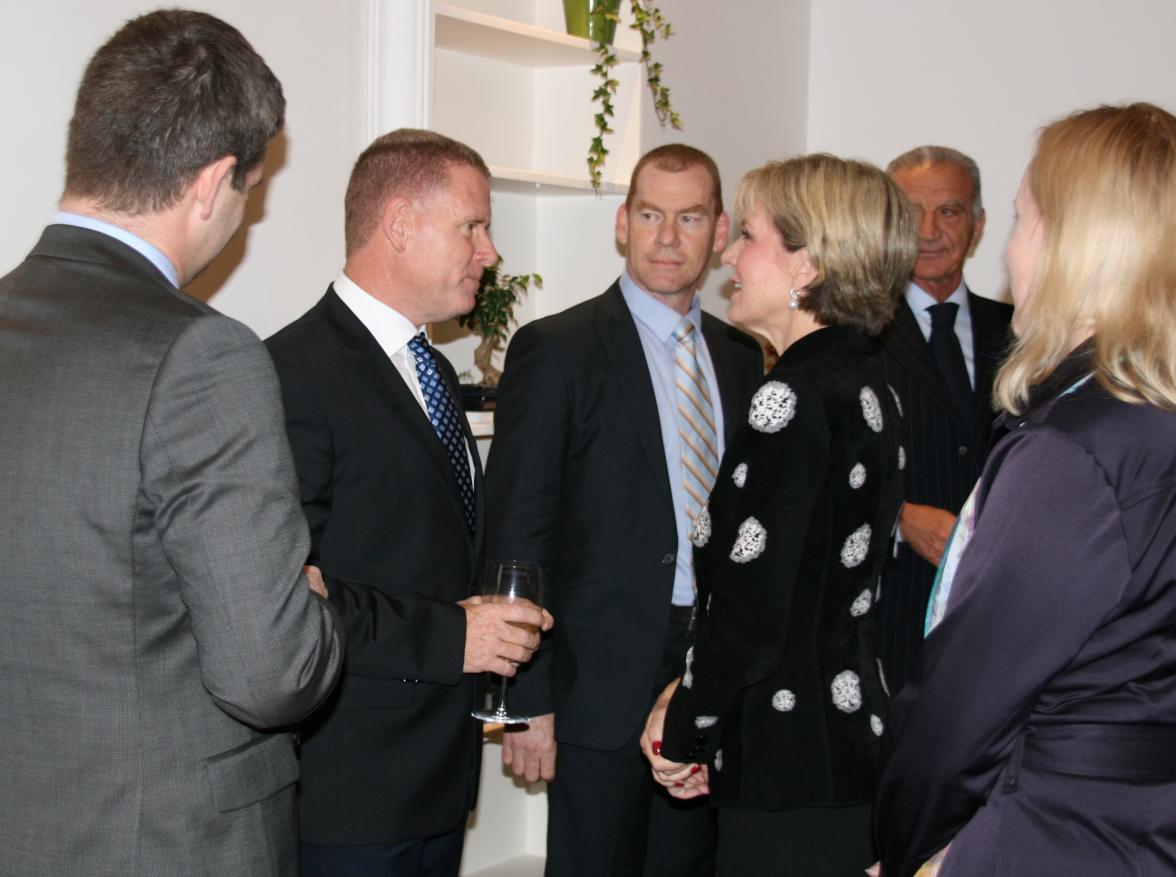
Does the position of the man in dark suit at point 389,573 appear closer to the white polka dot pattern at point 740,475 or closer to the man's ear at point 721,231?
Result: the white polka dot pattern at point 740,475

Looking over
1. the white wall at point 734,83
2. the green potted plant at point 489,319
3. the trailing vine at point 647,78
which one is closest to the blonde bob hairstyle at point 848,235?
the green potted plant at point 489,319

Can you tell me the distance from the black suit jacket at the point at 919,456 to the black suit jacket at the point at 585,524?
78cm

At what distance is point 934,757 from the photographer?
1540mm

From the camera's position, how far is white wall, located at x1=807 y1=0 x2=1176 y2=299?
4.17 metres

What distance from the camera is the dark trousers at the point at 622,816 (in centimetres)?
278

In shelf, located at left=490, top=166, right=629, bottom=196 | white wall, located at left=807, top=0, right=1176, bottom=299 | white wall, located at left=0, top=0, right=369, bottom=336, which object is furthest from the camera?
white wall, located at left=807, top=0, right=1176, bottom=299

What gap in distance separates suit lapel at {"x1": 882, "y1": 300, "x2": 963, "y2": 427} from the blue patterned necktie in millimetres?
1362

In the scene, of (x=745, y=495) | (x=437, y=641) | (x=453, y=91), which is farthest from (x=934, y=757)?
(x=453, y=91)

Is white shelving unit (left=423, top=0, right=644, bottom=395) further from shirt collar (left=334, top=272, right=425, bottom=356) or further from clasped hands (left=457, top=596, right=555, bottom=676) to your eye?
clasped hands (left=457, top=596, right=555, bottom=676)

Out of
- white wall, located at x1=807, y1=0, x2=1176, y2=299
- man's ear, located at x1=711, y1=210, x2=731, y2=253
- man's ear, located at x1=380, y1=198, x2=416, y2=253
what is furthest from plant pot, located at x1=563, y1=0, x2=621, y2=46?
man's ear, located at x1=380, y1=198, x2=416, y2=253

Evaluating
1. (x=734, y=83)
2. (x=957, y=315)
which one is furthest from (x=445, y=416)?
(x=734, y=83)

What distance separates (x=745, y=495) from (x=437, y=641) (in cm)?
62

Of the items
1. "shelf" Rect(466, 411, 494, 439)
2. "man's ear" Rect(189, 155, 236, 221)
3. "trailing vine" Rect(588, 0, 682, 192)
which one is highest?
"trailing vine" Rect(588, 0, 682, 192)

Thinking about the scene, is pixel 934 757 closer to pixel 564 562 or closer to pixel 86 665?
pixel 86 665
